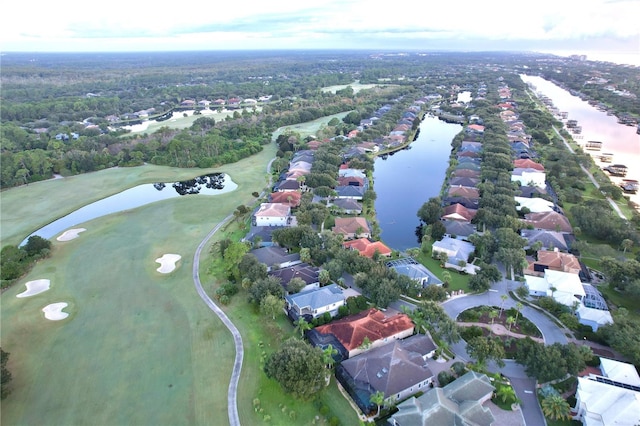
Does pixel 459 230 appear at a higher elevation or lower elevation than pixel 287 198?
lower

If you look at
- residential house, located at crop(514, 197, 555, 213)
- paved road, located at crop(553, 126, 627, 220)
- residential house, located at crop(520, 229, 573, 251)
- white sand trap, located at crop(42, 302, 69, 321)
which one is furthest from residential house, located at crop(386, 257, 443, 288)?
paved road, located at crop(553, 126, 627, 220)

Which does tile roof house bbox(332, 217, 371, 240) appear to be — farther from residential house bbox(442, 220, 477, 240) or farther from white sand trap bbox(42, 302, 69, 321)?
white sand trap bbox(42, 302, 69, 321)

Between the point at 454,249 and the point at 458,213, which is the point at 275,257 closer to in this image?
the point at 454,249

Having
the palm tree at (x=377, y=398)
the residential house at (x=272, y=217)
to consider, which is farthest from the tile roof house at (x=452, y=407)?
the residential house at (x=272, y=217)

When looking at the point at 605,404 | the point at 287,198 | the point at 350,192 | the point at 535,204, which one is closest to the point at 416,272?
the point at 605,404

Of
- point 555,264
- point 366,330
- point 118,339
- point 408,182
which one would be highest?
point 555,264
